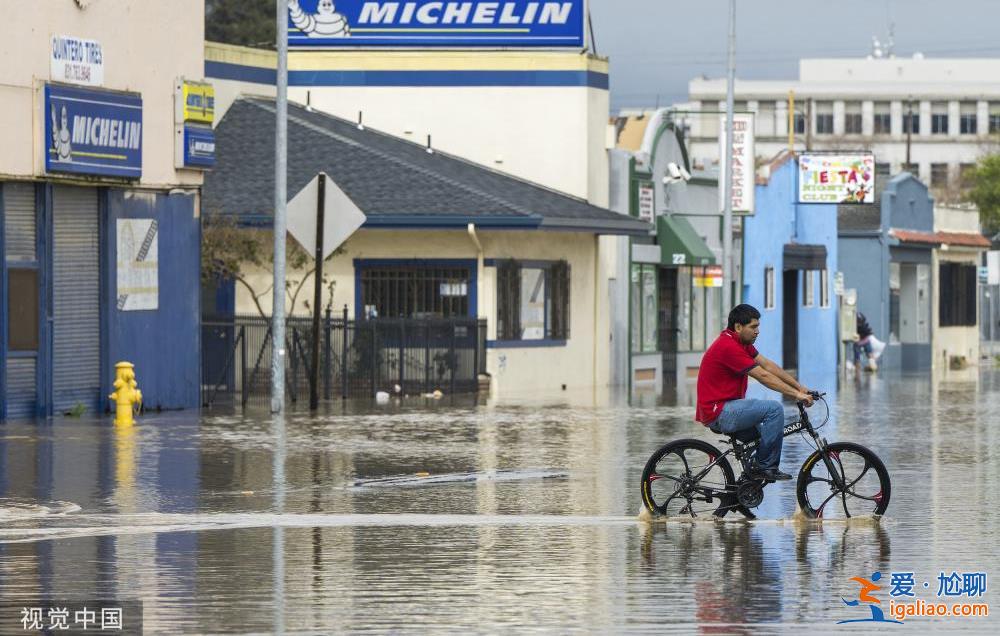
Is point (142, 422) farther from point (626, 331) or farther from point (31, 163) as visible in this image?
point (626, 331)

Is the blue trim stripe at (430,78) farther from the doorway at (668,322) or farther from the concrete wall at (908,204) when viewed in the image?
the concrete wall at (908,204)

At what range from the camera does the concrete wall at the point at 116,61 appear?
2550 centimetres

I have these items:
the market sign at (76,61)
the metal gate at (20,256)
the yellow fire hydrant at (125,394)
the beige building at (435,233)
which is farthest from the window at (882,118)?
the metal gate at (20,256)

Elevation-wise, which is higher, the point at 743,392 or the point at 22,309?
the point at 22,309

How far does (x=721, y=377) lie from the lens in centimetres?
1477

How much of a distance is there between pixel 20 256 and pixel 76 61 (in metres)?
2.77

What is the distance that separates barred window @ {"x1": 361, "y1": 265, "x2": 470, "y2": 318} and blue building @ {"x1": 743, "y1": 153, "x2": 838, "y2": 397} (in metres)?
18.0

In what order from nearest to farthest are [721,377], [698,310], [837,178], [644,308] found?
[721,377] → [644,308] → [698,310] → [837,178]

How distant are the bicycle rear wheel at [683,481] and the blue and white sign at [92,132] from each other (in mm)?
13400

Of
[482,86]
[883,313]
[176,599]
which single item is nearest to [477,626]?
[176,599]

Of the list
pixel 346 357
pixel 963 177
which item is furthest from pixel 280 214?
pixel 963 177

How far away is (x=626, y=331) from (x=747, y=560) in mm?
32604

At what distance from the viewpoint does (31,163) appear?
2581 cm

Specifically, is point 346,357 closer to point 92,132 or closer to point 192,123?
point 192,123
